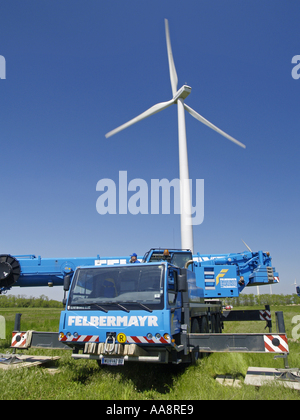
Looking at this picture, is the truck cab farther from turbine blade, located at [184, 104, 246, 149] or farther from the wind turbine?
turbine blade, located at [184, 104, 246, 149]

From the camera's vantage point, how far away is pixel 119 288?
6586mm

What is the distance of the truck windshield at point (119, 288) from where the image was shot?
20.5 feet

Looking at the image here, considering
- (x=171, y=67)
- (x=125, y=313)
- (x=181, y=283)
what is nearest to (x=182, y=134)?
(x=171, y=67)

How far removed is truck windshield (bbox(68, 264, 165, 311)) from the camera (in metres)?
6.26

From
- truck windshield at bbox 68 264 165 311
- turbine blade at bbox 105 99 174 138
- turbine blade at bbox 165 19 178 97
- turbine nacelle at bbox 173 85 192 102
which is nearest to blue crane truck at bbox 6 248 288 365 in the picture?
truck windshield at bbox 68 264 165 311

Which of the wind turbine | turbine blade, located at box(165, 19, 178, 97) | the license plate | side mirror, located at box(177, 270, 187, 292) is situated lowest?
the license plate

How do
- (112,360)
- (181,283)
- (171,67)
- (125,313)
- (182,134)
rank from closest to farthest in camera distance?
(112,360)
(125,313)
(181,283)
(182,134)
(171,67)

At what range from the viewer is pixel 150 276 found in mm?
6504

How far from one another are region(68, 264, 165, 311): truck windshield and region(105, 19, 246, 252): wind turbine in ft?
32.4

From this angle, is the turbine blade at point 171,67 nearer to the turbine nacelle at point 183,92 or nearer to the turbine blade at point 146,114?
the turbine nacelle at point 183,92

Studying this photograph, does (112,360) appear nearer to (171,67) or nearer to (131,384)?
(131,384)

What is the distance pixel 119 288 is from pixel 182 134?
48.3 feet
